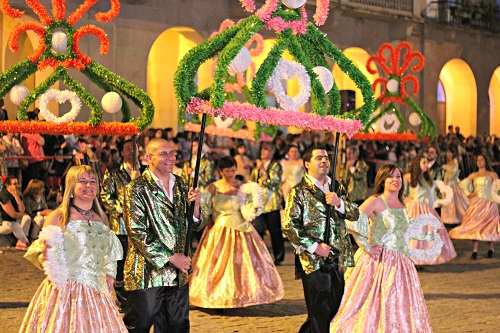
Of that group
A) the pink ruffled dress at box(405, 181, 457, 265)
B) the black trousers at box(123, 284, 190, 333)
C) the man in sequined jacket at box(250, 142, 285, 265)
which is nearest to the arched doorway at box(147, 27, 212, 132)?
the man in sequined jacket at box(250, 142, 285, 265)

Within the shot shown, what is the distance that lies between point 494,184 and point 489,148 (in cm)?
1260

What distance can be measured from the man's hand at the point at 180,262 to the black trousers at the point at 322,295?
134 centimetres

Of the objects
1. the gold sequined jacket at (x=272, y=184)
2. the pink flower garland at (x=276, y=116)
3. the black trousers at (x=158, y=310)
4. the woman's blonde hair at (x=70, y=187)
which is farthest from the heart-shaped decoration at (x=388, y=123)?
the woman's blonde hair at (x=70, y=187)

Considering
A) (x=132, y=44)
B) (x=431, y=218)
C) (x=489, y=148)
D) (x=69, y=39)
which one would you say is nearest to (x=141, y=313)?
(x=431, y=218)

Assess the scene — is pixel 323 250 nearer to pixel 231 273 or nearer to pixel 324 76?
pixel 324 76

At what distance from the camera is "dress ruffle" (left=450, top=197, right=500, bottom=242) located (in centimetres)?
1513

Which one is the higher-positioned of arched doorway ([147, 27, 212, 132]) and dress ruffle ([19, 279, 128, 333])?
Result: arched doorway ([147, 27, 212, 132])

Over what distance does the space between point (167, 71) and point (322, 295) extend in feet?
57.4

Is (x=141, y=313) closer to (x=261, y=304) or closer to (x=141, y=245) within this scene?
(x=141, y=245)

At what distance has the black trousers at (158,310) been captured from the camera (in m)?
7.05

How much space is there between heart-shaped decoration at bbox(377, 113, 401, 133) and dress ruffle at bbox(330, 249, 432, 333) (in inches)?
301

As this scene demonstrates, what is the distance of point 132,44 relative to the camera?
22.0m

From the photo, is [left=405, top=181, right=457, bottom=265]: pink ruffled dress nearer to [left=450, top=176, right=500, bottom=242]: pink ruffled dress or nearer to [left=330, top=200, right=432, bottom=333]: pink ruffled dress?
[left=450, top=176, right=500, bottom=242]: pink ruffled dress

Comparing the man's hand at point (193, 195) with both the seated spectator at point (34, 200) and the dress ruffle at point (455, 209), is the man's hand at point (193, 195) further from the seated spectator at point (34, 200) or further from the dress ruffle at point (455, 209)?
the dress ruffle at point (455, 209)
